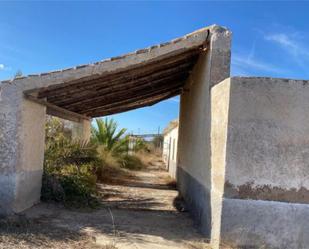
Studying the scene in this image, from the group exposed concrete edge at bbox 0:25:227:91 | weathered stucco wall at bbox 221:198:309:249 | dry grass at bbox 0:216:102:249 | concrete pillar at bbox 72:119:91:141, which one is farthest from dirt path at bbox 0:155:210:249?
concrete pillar at bbox 72:119:91:141

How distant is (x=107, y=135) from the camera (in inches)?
758

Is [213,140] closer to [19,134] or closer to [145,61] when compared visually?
[145,61]

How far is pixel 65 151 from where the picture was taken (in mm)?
13133

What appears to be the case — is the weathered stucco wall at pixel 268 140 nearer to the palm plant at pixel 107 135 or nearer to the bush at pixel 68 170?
the bush at pixel 68 170

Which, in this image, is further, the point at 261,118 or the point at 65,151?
the point at 65,151

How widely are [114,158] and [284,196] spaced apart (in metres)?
13.9

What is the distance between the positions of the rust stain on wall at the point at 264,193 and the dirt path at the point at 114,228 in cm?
102

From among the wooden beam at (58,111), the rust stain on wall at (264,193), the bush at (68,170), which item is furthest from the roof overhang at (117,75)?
the rust stain on wall at (264,193)

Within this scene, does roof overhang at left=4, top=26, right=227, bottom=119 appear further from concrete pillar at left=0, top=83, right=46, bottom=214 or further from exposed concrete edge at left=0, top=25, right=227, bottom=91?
concrete pillar at left=0, top=83, right=46, bottom=214

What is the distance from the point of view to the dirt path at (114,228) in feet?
20.9

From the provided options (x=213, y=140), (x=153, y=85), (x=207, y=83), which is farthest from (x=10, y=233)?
(x=153, y=85)

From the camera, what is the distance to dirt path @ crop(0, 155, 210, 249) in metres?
6.38

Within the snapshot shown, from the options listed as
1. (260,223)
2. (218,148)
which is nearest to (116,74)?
(218,148)

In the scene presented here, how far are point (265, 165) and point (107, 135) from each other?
1372cm
